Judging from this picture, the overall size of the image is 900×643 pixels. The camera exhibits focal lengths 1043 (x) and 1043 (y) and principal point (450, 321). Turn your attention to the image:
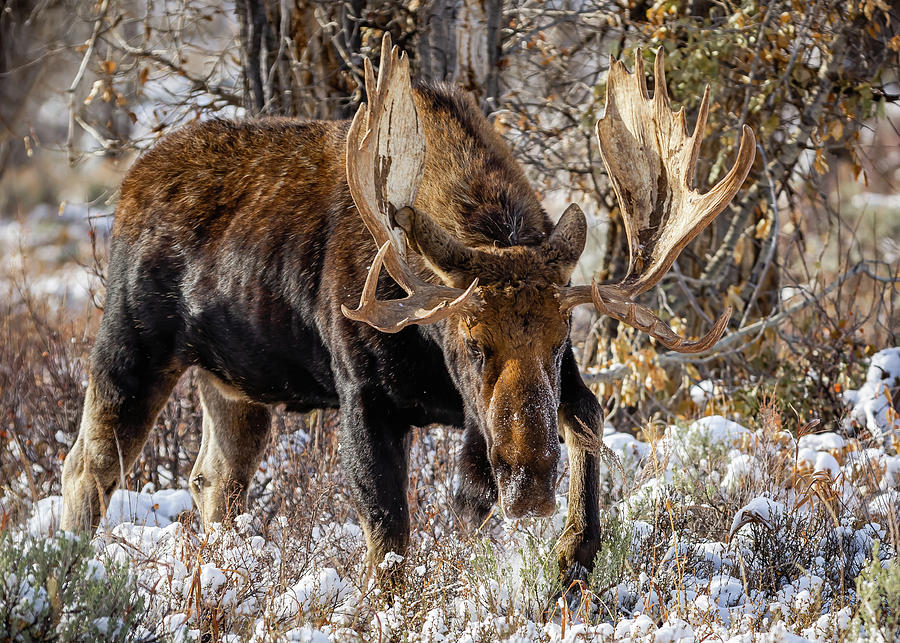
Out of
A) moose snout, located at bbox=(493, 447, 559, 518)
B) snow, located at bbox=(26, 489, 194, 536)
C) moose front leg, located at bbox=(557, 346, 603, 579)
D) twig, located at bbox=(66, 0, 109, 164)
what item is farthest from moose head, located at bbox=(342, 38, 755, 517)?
twig, located at bbox=(66, 0, 109, 164)

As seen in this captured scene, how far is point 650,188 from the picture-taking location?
396 cm

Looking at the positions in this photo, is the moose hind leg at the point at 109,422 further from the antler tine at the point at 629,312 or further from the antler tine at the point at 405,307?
the antler tine at the point at 629,312

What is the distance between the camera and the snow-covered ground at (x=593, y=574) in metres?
3.28

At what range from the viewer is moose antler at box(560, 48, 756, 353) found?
3666 millimetres

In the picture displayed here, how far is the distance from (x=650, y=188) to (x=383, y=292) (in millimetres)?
1088

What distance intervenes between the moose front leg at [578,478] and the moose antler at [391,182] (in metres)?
0.70

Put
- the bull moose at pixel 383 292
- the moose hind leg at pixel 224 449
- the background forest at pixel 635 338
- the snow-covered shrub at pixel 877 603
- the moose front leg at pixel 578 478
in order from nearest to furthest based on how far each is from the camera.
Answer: the snow-covered shrub at pixel 877 603, the bull moose at pixel 383 292, the moose front leg at pixel 578 478, the background forest at pixel 635 338, the moose hind leg at pixel 224 449

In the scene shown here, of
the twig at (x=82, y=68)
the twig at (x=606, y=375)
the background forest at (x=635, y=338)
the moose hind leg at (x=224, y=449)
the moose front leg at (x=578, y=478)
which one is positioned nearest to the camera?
the moose front leg at (x=578, y=478)

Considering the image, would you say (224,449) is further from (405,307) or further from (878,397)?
(878,397)

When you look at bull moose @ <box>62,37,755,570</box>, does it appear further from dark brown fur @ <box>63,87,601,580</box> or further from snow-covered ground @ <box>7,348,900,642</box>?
snow-covered ground @ <box>7,348,900,642</box>

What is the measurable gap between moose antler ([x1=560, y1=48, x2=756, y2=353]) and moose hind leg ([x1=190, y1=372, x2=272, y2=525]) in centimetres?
214

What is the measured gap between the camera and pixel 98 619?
2928 millimetres

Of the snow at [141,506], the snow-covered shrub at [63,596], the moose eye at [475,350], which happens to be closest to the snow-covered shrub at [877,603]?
the moose eye at [475,350]

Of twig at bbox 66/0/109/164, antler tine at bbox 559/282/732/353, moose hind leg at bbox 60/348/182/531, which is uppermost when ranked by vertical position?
twig at bbox 66/0/109/164
